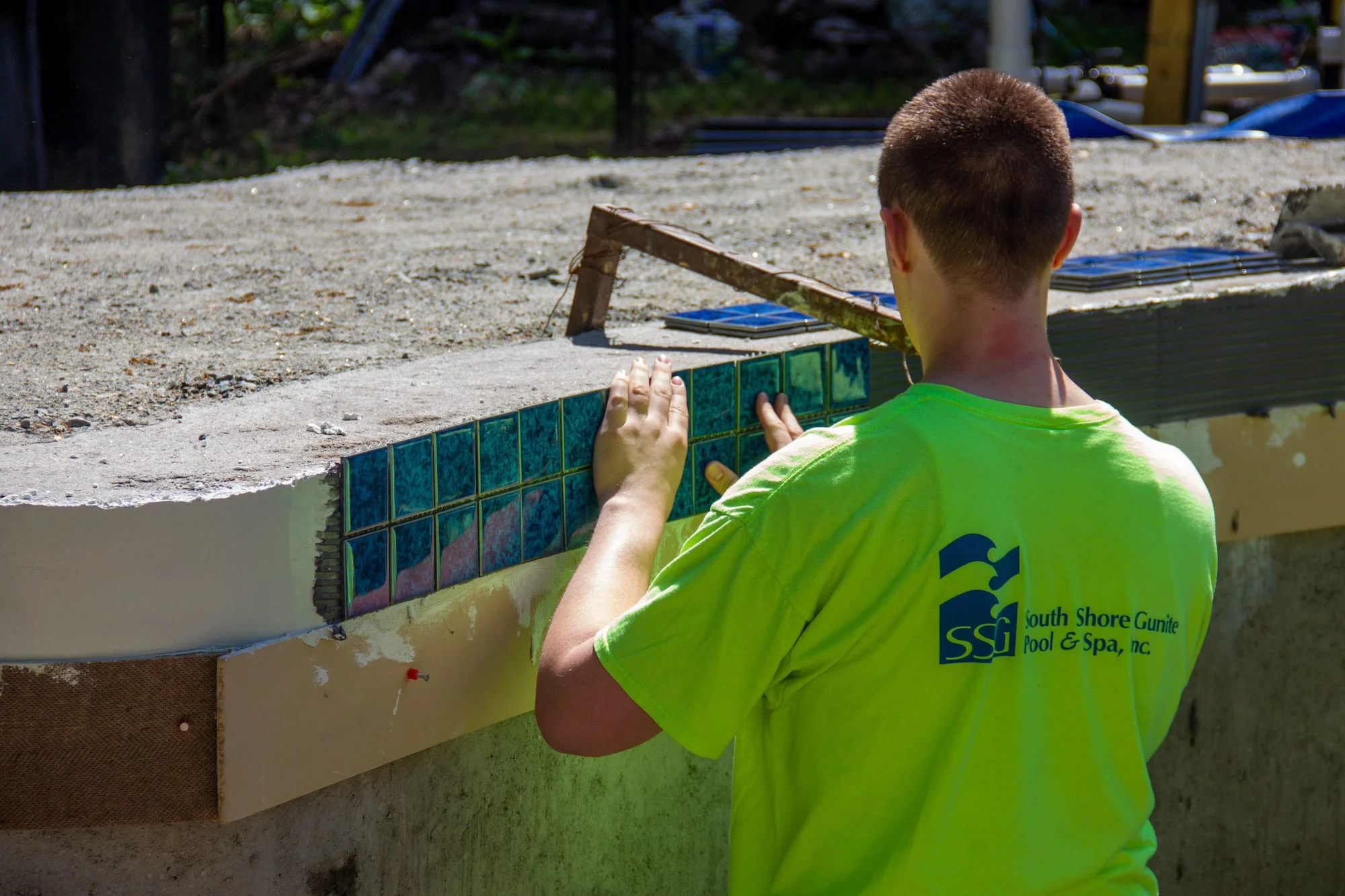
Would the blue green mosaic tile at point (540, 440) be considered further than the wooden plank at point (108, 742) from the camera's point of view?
Yes

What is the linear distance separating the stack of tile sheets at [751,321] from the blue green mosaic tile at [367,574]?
35.2 inches

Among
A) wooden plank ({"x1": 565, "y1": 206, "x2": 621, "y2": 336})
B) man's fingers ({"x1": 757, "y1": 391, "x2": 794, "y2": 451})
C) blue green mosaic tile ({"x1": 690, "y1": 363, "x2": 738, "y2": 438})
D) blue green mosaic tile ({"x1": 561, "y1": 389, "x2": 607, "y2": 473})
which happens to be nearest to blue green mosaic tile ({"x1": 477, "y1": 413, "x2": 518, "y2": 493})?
blue green mosaic tile ({"x1": 561, "y1": 389, "x2": 607, "y2": 473})

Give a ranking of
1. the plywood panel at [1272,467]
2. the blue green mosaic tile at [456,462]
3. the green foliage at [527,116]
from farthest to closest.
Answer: the green foliage at [527,116] → the plywood panel at [1272,467] → the blue green mosaic tile at [456,462]

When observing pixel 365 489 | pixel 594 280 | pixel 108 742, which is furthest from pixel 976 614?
pixel 594 280

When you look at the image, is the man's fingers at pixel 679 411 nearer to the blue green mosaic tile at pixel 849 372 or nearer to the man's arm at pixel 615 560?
the man's arm at pixel 615 560

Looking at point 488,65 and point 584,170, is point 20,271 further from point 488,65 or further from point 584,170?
point 488,65

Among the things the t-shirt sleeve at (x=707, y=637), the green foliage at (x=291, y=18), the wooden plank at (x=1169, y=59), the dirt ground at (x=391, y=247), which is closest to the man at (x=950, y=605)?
the t-shirt sleeve at (x=707, y=637)

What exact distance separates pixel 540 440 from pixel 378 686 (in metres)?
0.40

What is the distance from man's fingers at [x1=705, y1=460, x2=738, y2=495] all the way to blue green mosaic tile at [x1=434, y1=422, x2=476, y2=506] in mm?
453

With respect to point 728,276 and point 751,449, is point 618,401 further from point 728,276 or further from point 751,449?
point 728,276

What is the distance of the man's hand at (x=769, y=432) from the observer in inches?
86.5

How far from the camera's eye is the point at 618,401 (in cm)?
203

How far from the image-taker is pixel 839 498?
148 centimetres

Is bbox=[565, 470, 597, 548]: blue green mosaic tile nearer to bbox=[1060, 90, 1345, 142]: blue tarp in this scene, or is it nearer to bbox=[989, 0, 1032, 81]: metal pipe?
bbox=[1060, 90, 1345, 142]: blue tarp
